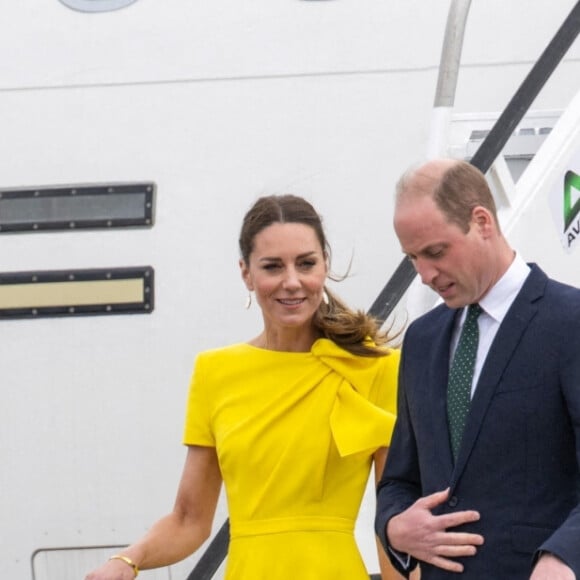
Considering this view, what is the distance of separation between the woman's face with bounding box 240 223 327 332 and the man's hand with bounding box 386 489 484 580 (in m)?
0.51

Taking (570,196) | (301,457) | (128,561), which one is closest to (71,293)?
(570,196)

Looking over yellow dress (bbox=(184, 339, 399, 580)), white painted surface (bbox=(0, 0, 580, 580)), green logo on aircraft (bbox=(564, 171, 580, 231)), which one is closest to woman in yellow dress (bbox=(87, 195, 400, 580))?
yellow dress (bbox=(184, 339, 399, 580))

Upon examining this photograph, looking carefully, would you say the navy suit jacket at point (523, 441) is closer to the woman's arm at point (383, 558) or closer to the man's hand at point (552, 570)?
the man's hand at point (552, 570)

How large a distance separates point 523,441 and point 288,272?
65 cm

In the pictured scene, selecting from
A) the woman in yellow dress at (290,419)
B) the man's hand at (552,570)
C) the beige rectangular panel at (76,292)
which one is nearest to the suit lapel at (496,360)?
the man's hand at (552,570)

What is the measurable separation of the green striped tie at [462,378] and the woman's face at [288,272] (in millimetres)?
421

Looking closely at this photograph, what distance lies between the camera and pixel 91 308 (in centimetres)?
461

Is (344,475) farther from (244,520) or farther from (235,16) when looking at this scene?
(235,16)

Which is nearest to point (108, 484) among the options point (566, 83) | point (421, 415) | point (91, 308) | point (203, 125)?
point (91, 308)

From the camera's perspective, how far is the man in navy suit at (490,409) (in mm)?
2172

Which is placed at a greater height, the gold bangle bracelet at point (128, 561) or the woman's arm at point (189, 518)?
the woman's arm at point (189, 518)

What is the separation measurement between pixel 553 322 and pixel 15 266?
9.02 feet

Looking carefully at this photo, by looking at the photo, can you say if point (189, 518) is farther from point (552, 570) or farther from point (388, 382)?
point (552, 570)

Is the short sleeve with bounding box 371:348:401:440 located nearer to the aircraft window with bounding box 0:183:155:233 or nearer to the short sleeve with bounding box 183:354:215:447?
the short sleeve with bounding box 183:354:215:447
